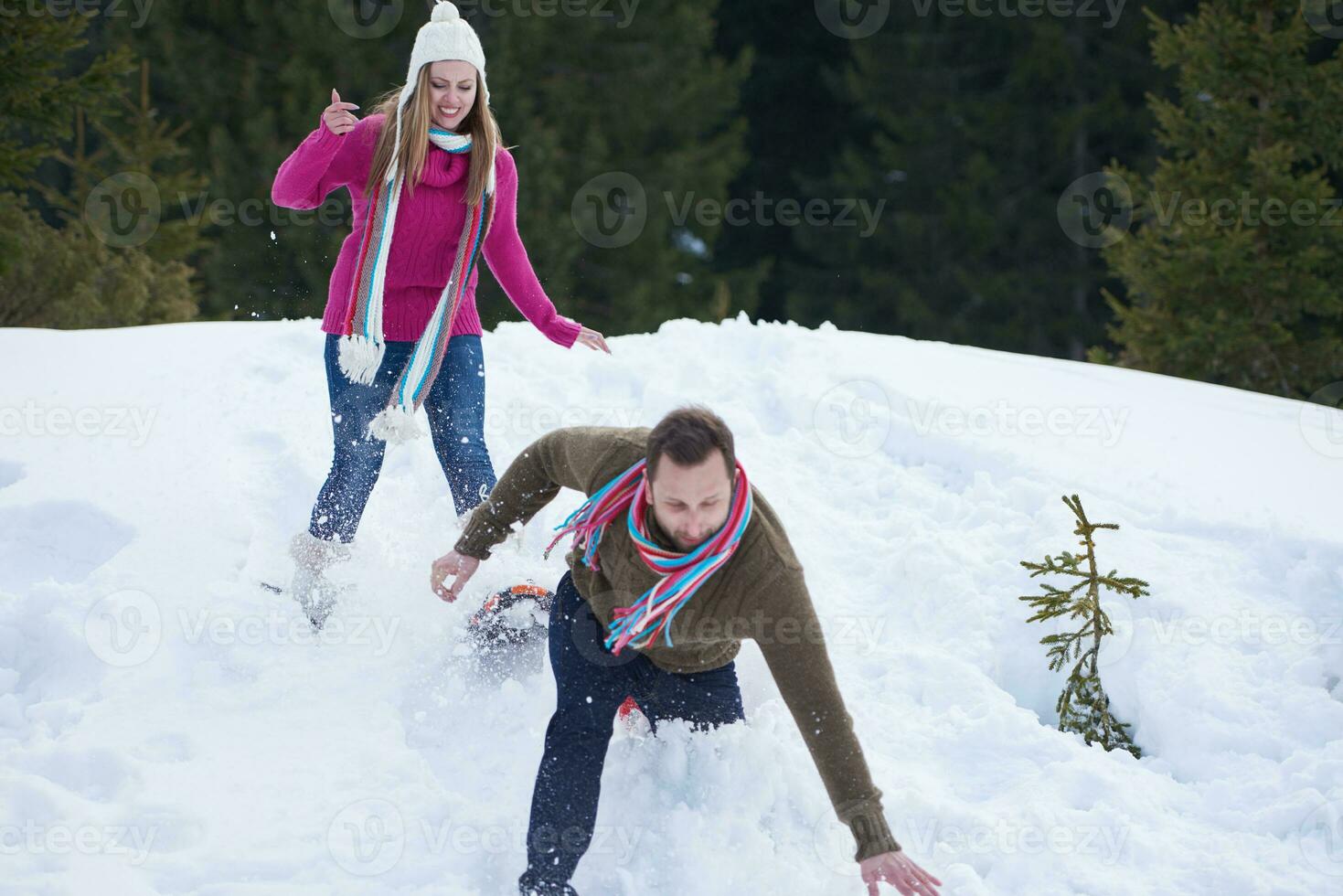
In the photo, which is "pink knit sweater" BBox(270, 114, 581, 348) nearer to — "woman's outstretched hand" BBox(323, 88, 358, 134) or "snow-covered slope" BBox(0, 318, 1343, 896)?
"woman's outstretched hand" BBox(323, 88, 358, 134)

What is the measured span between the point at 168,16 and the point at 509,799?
1397 cm

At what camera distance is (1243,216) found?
10117mm

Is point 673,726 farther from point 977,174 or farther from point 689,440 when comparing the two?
point 977,174

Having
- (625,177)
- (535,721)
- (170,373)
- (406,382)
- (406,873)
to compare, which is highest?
(625,177)

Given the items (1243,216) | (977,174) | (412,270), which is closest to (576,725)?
(412,270)

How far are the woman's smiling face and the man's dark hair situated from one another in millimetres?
1435

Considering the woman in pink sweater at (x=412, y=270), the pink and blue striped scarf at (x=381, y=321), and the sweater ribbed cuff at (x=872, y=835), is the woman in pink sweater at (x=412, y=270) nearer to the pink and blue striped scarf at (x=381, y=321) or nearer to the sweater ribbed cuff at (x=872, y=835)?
the pink and blue striped scarf at (x=381, y=321)

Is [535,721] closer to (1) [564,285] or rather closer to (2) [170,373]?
(2) [170,373]

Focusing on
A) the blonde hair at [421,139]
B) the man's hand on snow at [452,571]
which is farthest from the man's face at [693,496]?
the blonde hair at [421,139]

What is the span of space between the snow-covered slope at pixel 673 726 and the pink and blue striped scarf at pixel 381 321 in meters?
0.67

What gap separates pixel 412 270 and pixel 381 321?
187mm

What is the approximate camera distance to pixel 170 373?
5.46 metres

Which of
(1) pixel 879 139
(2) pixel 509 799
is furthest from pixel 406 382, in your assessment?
(1) pixel 879 139

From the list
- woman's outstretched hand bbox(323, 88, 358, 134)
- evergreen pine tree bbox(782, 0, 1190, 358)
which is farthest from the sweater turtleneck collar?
evergreen pine tree bbox(782, 0, 1190, 358)
